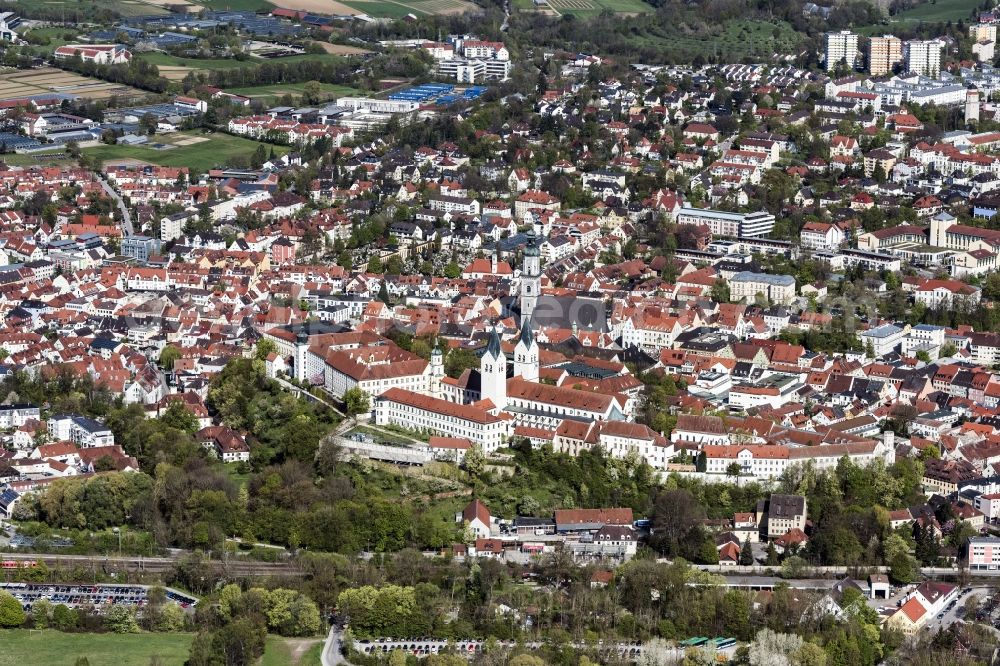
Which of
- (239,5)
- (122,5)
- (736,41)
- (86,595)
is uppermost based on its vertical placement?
(122,5)

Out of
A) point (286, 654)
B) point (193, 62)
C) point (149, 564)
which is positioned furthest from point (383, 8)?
point (286, 654)

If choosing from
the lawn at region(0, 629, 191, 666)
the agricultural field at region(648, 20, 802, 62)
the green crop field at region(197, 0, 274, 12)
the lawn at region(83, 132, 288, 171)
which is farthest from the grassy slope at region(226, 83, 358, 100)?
the lawn at region(0, 629, 191, 666)

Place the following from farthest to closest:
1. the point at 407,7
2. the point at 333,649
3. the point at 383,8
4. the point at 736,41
→ 1. the point at 407,7
2. the point at 383,8
3. the point at 736,41
4. the point at 333,649

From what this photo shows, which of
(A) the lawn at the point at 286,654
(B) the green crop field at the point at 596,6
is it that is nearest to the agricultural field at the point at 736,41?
(B) the green crop field at the point at 596,6

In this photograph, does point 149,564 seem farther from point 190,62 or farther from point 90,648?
point 190,62

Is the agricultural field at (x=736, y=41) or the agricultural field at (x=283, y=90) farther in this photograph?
the agricultural field at (x=736, y=41)

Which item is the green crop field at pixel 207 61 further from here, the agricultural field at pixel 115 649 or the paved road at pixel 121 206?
the agricultural field at pixel 115 649
